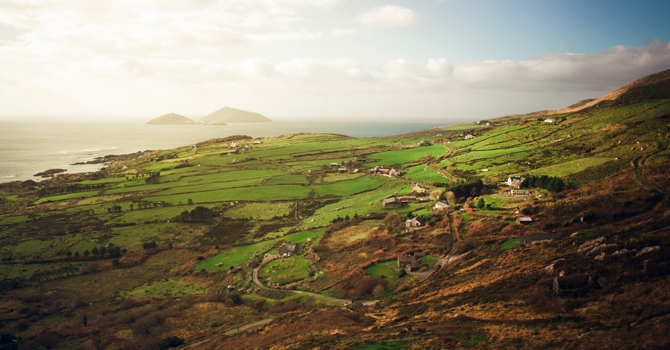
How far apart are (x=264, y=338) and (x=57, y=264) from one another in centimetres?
3606

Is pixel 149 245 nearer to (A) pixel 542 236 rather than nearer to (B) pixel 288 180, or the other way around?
(B) pixel 288 180

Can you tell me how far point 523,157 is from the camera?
6562 centimetres

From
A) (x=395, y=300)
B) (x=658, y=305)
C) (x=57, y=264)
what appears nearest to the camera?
(x=658, y=305)

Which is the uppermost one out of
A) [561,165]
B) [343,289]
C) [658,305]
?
[561,165]

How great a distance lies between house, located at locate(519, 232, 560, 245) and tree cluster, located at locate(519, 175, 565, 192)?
1615 cm

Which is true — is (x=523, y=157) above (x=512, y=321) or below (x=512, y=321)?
above

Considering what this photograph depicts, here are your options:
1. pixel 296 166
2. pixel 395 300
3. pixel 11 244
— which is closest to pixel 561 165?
pixel 395 300

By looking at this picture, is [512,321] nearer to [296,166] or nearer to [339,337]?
[339,337]

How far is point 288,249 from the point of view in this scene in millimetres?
41094

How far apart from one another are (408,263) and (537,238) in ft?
40.9

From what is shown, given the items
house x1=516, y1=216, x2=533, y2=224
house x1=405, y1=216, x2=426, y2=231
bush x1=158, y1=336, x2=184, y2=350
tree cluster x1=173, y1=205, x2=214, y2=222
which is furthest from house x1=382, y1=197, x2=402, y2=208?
bush x1=158, y1=336, x2=184, y2=350

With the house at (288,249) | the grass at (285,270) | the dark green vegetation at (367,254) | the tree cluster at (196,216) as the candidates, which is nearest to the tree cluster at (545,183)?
the dark green vegetation at (367,254)

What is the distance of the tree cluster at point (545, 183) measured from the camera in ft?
137

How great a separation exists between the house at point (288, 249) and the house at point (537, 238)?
88.4 ft
